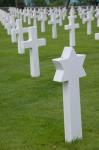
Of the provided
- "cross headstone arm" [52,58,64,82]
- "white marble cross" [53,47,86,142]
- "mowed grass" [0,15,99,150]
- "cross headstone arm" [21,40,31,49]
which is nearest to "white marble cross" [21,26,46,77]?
"cross headstone arm" [21,40,31,49]

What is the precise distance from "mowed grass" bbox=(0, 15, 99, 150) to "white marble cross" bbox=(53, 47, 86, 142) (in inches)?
7.5

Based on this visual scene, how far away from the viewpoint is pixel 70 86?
5.44m

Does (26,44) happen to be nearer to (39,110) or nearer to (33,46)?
(33,46)

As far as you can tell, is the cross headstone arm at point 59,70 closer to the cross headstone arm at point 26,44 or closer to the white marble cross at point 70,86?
the white marble cross at point 70,86

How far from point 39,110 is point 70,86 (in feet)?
5.90

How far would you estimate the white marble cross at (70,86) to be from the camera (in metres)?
5.33

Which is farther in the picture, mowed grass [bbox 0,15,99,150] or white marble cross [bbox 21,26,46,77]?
white marble cross [bbox 21,26,46,77]

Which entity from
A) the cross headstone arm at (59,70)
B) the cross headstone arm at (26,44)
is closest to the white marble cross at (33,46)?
the cross headstone arm at (26,44)

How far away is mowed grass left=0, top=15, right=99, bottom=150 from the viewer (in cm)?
575

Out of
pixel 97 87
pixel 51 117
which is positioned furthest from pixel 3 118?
Answer: pixel 97 87

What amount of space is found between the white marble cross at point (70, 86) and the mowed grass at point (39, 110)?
0.19 meters

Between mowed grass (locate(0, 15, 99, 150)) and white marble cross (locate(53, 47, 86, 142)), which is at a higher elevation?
white marble cross (locate(53, 47, 86, 142))

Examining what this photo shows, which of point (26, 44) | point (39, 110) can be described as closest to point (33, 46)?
point (26, 44)

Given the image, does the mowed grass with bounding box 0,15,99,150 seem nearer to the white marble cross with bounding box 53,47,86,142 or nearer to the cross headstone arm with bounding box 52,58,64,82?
the white marble cross with bounding box 53,47,86,142
